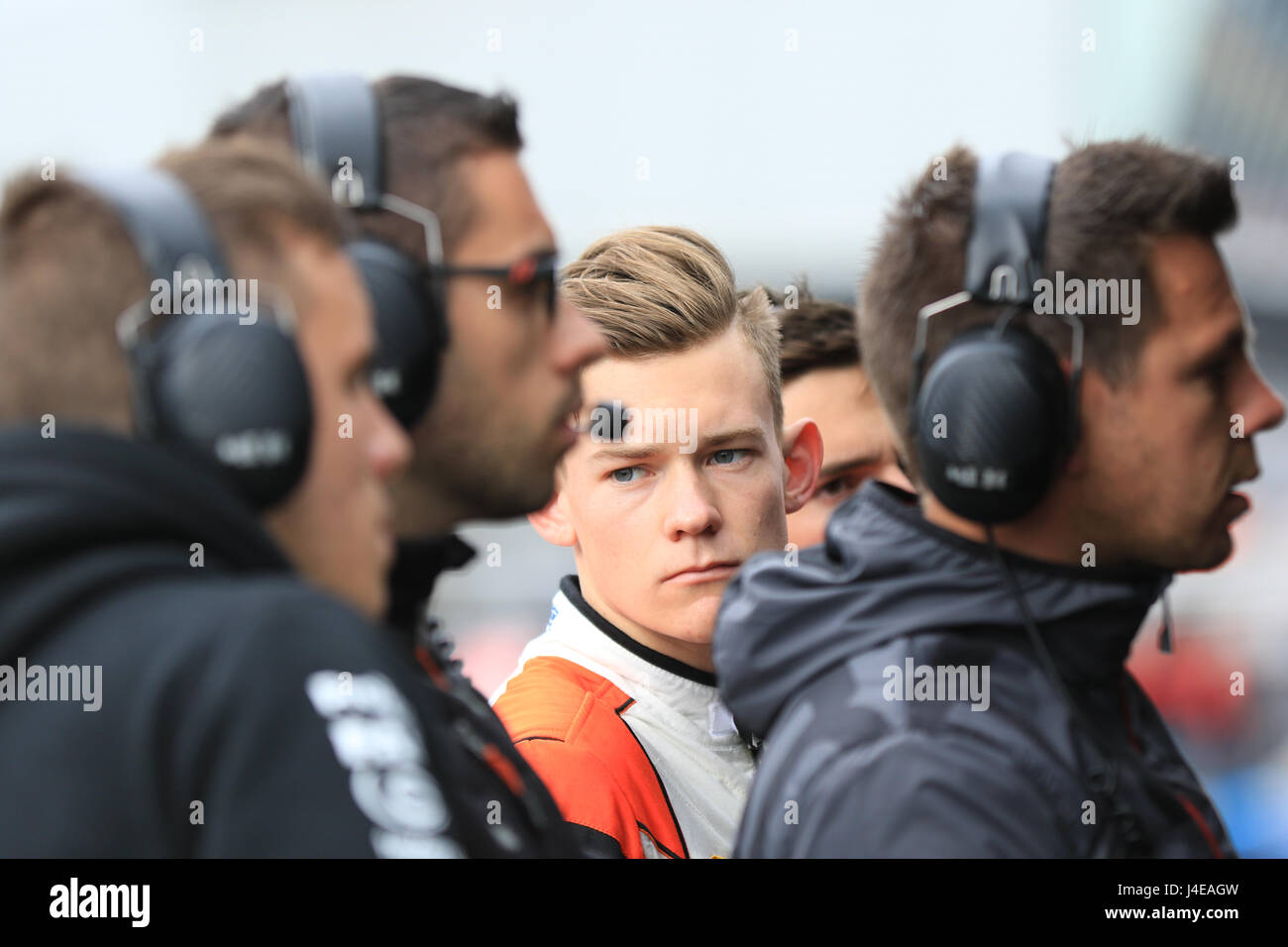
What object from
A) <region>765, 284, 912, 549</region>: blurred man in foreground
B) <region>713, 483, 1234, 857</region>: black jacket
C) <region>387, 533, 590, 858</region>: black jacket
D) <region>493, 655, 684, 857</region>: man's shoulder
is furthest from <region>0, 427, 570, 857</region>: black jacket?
<region>765, 284, 912, 549</region>: blurred man in foreground

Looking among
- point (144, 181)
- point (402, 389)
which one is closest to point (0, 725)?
point (144, 181)

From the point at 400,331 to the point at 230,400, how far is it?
2.03ft

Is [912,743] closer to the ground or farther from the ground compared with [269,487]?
closer to the ground

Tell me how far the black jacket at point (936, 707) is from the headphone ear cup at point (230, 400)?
74 centimetres

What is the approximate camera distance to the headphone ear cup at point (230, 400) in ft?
3.43

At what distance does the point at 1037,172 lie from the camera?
Result: 173cm

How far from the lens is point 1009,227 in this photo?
5.54ft

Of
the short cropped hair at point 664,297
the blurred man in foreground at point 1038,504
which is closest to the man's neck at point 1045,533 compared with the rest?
the blurred man in foreground at point 1038,504

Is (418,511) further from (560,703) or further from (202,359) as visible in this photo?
(202,359)

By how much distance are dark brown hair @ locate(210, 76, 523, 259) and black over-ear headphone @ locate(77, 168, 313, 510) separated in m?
0.70

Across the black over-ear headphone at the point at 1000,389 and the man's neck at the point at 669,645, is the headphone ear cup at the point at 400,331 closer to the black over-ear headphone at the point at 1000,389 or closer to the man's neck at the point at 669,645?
the black over-ear headphone at the point at 1000,389

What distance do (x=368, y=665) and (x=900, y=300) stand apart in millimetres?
1062

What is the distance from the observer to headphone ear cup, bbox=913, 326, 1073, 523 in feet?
5.34
